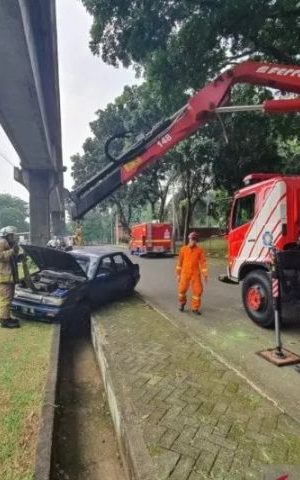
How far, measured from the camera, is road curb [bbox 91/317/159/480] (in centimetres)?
289

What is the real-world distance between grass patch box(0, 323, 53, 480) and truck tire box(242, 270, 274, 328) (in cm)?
378

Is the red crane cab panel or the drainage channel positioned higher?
the red crane cab panel

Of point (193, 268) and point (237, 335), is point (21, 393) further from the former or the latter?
point (193, 268)

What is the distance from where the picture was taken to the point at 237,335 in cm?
654

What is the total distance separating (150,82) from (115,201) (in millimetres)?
28207

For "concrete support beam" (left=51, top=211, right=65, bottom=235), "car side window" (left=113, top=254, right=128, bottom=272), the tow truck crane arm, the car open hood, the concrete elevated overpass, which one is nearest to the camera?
the tow truck crane arm

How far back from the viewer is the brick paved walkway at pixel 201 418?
2.97 m

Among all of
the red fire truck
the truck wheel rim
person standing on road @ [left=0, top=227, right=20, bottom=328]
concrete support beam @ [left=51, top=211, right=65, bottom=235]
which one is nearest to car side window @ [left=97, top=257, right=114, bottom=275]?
person standing on road @ [left=0, top=227, right=20, bottom=328]

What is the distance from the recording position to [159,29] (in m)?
10.4

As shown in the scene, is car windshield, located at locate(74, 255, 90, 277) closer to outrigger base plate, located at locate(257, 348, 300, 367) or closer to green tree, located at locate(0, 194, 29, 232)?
outrigger base plate, located at locate(257, 348, 300, 367)

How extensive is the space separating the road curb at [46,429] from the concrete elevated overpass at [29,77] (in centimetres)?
576

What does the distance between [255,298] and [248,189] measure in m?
2.18

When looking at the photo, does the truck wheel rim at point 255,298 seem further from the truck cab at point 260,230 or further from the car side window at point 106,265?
the car side window at point 106,265

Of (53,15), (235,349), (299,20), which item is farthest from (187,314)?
(299,20)
